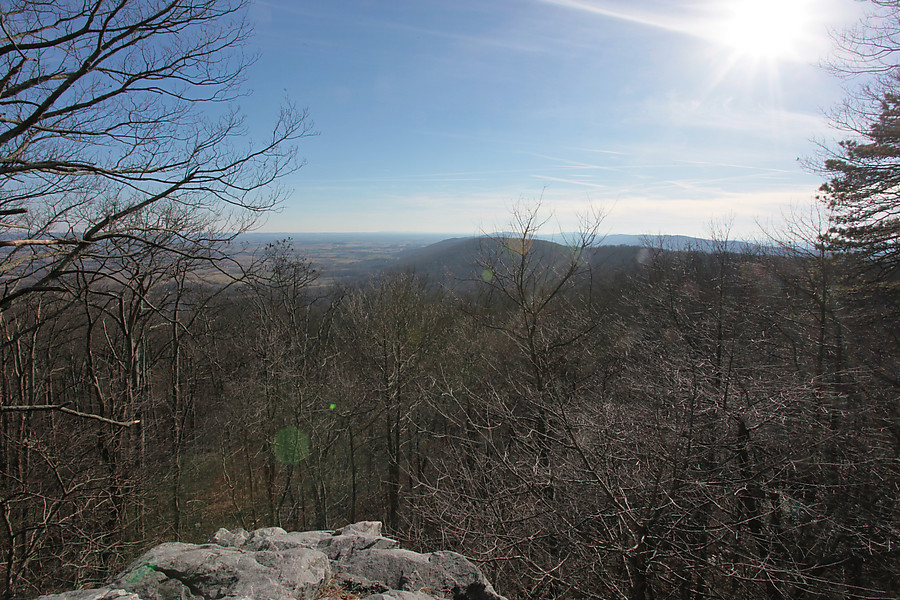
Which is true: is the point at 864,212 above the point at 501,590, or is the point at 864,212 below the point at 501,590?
above

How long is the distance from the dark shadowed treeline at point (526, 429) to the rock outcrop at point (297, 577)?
116 cm

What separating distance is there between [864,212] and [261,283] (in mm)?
13745

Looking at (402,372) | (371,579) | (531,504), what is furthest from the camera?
(402,372)

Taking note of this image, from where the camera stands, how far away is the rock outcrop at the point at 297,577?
2.89 m

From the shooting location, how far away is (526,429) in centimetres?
846

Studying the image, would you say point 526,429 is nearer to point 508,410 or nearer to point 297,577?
point 508,410

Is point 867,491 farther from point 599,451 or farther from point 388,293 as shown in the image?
point 388,293

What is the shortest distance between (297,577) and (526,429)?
6.10 m

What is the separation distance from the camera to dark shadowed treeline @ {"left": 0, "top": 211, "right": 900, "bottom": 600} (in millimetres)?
4922

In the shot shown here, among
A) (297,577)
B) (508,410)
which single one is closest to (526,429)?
(508,410)

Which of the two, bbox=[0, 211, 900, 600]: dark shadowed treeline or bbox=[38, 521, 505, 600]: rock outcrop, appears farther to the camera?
bbox=[0, 211, 900, 600]: dark shadowed treeline

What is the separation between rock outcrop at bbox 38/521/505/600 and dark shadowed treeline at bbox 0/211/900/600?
1.16 metres

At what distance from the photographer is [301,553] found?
10.9 feet

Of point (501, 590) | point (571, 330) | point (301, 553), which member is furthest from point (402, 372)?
point (301, 553)
